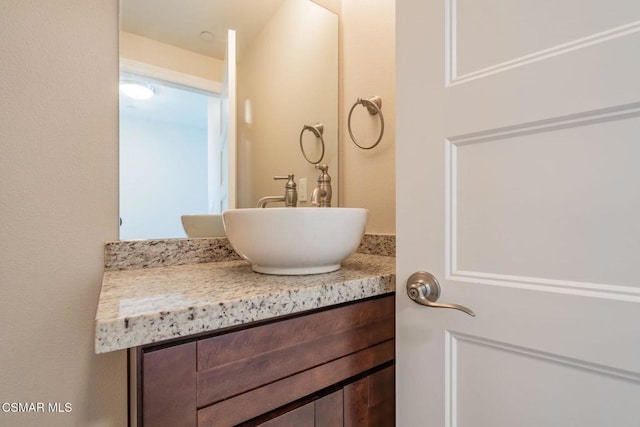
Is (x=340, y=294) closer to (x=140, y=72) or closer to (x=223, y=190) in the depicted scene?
(x=223, y=190)

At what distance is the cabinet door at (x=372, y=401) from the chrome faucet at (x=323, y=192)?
2.05 feet

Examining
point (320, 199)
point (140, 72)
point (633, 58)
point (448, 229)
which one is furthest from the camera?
point (320, 199)

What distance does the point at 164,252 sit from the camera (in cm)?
89

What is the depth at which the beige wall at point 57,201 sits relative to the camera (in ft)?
2.35

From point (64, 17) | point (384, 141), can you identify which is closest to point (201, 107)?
point (64, 17)

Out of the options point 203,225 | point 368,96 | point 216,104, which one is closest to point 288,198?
point 203,225

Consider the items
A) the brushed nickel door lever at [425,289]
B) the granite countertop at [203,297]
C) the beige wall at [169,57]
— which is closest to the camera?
the granite countertop at [203,297]

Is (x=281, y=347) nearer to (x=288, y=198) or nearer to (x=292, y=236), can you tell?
(x=292, y=236)

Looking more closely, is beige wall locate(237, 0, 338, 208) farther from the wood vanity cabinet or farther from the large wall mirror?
the wood vanity cabinet

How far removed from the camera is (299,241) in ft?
2.24

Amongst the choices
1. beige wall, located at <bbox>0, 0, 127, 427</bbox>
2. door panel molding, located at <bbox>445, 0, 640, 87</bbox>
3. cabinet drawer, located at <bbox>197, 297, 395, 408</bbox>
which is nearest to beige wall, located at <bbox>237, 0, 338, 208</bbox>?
beige wall, located at <bbox>0, 0, 127, 427</bbox>

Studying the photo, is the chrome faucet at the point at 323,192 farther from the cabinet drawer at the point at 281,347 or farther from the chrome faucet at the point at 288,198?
the cabinet drawer at the point at 281,347

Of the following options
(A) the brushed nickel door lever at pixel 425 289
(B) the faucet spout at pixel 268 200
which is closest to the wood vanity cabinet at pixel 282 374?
(A) the brushed nickel door lever at pixel 425 289

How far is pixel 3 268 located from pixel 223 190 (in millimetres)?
582
